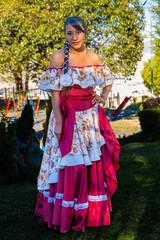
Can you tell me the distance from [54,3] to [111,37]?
3.82 meters

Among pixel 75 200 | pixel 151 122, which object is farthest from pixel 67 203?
pixel 151 122

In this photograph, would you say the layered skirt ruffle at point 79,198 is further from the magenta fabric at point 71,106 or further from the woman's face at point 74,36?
the woman's face at point 74,36

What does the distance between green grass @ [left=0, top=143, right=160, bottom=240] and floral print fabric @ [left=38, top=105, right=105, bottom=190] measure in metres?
0.49

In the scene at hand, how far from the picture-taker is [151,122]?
11.0m

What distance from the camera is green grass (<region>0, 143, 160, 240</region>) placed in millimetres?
3283

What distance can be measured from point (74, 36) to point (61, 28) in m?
16.4

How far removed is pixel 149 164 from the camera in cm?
669

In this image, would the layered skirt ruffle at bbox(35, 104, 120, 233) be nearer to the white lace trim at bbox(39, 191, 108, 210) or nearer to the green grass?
the white lace trim at bbox(39, 191, 108, 210)

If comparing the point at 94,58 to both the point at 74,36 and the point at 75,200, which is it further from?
the point at 75,200

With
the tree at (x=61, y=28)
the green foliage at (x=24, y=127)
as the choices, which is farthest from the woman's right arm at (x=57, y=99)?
the tree at (x=61, y=28)

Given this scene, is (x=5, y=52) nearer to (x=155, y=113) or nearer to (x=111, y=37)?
(x=111, y=37)

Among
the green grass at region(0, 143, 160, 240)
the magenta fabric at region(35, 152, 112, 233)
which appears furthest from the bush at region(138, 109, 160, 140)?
the magenta fabric at region(35, 152, 112, 233)

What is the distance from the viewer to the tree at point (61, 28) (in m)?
19.4

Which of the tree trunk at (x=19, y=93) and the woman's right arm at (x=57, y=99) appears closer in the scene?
the woman's right arm at (x=57, y=99)
